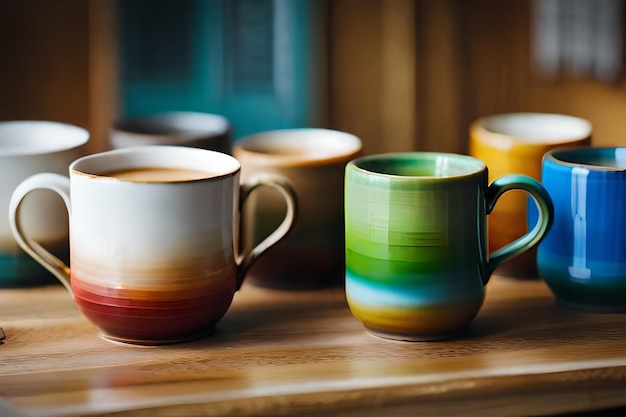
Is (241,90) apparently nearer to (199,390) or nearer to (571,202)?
(571,202)

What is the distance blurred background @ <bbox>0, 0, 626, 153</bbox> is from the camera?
132cm

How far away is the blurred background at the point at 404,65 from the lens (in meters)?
1.32

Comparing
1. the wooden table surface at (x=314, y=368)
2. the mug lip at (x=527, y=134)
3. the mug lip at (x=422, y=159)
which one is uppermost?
the mug lip at (x=527, y=134)

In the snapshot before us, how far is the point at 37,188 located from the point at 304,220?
0.23m

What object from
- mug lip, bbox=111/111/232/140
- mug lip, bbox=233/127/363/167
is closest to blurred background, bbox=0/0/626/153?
mug lip, bbox=111/111/232/140

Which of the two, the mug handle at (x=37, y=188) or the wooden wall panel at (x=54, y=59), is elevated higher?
the wooden wall panel at (x=54, y=59)

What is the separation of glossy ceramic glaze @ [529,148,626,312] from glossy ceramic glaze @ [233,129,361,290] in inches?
7.2

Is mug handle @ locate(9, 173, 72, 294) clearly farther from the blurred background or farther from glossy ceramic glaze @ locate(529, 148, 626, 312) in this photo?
the blurred background

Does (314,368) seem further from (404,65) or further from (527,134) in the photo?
(404,65)

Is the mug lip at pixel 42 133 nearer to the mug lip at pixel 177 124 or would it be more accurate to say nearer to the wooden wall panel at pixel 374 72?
the mug lip at pixel 177 124

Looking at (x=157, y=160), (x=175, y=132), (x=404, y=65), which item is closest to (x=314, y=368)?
(x=157, y=160)

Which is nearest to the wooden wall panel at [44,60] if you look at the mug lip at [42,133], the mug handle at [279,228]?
the mug lip at [42,133]

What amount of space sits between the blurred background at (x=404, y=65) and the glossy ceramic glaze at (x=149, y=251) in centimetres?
58

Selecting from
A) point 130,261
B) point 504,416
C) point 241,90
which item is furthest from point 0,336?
point 241,90
